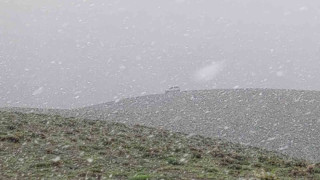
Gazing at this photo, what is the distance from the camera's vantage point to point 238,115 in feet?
122

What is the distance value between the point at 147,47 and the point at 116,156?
7688cm

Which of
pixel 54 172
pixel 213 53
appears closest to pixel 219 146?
pixel 54 172

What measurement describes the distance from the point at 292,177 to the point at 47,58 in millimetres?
75712

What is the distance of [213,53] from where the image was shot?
90250 millimetres

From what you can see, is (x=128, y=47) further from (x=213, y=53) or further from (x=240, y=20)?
(x=240, y=20)

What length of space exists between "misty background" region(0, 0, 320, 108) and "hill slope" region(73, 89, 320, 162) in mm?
28971

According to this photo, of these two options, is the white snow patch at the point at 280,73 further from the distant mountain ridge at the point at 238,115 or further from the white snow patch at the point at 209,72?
the distant mountain ridge at the point at 238,115

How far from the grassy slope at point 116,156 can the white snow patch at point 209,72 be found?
54.0 metres

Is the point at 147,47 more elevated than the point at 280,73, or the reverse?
the point at 147,47

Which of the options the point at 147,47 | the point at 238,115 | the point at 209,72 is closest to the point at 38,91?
the point at 147,47

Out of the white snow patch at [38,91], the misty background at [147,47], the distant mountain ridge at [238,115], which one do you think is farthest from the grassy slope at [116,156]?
the white snow patch at [38,91]

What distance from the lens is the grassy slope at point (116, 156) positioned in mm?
15374

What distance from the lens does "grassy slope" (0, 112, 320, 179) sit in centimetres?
1537

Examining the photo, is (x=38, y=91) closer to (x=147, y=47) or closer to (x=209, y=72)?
(x=147, y=47)
